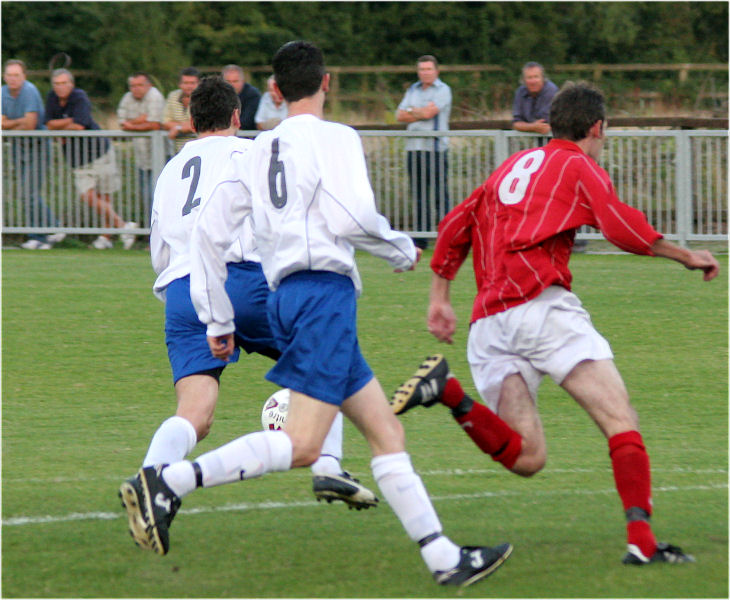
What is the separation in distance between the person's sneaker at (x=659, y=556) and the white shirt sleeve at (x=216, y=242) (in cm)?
177

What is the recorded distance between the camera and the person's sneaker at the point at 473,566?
4590 mm

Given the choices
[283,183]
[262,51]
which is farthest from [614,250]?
[262,51]

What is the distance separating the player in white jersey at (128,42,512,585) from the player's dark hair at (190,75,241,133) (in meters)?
0.95

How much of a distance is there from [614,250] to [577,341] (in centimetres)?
1031

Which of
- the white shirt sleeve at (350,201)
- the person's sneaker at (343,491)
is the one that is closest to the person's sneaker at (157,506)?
the person's sneaker at (343,491)

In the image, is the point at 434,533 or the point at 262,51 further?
the point at 262,51

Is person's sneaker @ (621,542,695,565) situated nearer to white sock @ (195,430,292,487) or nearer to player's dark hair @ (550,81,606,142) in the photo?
white sock @ (195,430,292,487)

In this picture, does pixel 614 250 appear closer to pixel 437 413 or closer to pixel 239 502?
pixel 437 413

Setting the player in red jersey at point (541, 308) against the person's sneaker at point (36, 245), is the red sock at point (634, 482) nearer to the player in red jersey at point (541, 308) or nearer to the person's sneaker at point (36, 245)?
the player in red jersey at point (541, 308)

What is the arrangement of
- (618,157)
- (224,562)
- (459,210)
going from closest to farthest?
(224,562), (459,210), (618,157)

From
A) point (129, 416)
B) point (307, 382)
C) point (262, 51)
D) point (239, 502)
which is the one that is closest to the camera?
point (307, 382)

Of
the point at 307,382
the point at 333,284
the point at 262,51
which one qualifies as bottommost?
the point at 307,382

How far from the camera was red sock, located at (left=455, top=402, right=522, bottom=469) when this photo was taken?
16.7ft

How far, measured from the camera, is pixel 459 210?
5.37 m
